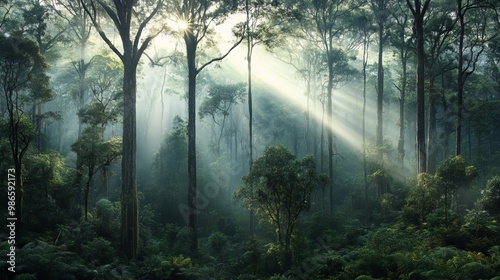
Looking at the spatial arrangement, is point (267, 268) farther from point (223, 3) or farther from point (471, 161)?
point (471, 161)

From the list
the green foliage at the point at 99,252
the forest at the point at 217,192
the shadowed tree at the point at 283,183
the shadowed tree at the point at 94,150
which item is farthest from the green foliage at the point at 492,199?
the shadowed tree at the point at 94,150

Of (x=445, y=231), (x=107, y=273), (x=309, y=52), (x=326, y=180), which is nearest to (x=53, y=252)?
(x=107, y=273)

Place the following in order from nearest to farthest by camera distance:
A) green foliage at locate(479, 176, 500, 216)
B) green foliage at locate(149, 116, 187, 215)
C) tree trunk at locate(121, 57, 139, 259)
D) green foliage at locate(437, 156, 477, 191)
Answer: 1. green foliage at locate(437, 156, 477, 191)
2. tree trunk at locate(121, 57, 139, 259)
3. green foliage at locate(479, 176, 500, 216)
4. green foliage at locate(149, 116, 187, 215)

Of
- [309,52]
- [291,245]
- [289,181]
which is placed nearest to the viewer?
[289,181]

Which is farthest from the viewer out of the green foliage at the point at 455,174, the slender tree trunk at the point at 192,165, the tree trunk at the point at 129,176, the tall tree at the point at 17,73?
the slender tree trunk at the point at 192,165

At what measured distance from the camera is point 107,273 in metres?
9.80

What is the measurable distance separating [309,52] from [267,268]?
3172cm

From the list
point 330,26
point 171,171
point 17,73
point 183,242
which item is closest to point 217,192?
point 171,171

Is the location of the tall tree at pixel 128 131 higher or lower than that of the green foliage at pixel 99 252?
higher

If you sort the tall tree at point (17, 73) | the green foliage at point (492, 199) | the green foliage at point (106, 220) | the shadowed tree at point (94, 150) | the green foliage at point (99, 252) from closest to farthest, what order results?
the green foliage at point (99, 252) < the tall tree at point (17, 73) < the green foliage at point (492, 199) < the green foliage at point (106, 220) < the shadowed tree at point (94, 150)

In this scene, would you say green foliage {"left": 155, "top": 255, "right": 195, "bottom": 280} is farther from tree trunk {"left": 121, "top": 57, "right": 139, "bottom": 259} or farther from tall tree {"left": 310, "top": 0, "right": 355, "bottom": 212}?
tall tree {"left": 310, "top": 0, "right": 355, "bottom": 212}

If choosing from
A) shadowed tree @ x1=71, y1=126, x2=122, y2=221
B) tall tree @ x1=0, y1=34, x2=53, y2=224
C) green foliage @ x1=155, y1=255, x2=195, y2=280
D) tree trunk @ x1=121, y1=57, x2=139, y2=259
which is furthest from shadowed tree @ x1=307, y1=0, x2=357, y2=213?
tall tree @ x1=0, y1=34, x2=53, y2=224

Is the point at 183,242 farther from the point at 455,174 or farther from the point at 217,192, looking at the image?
the point at 217,192

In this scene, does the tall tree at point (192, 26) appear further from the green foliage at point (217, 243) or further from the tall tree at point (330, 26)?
the tall tree at point (330, 26)
